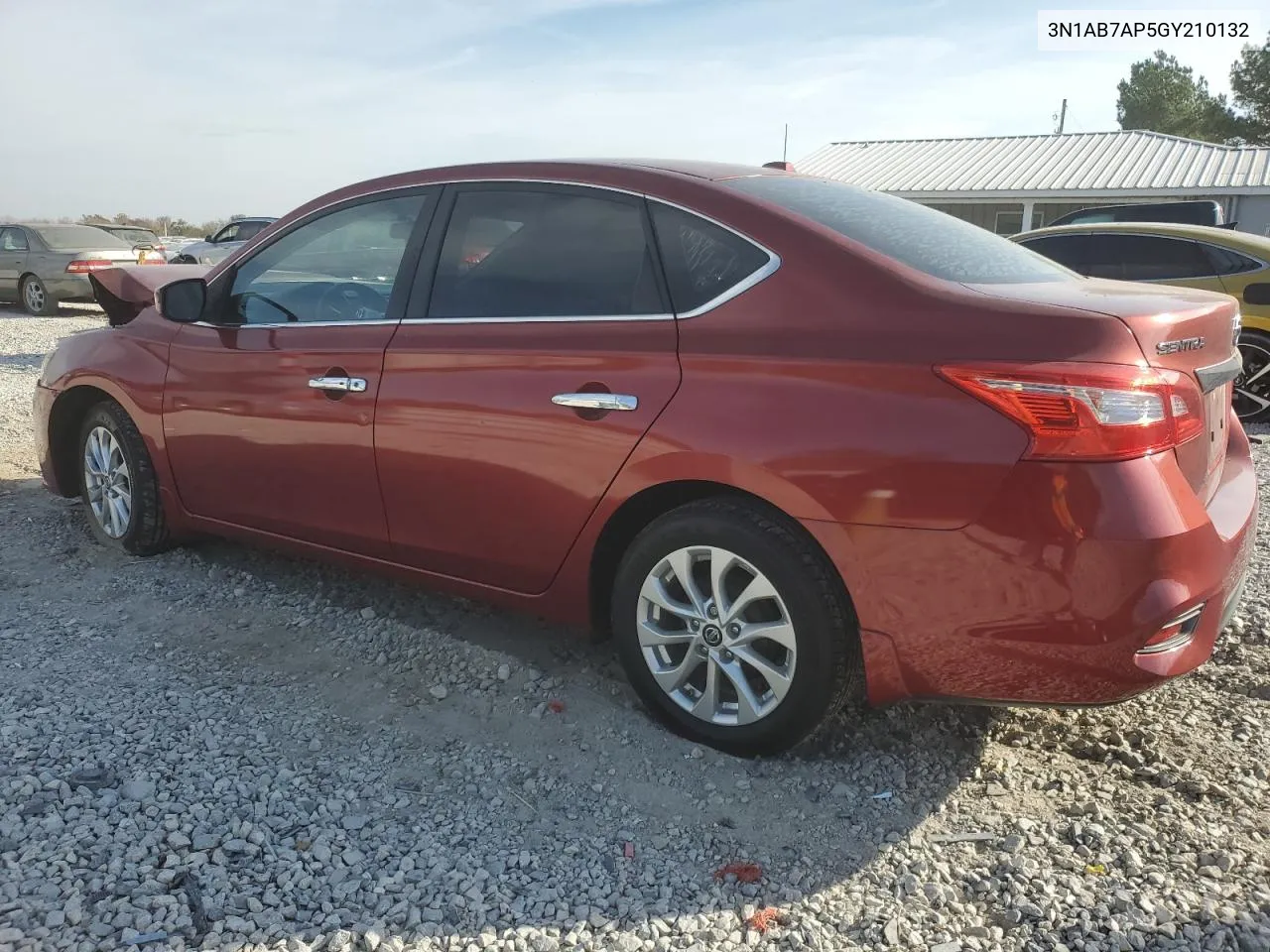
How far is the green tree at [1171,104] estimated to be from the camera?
46.9 metres

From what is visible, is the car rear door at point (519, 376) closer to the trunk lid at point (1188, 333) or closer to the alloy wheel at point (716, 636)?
the alloy wheel at point (716, 636)

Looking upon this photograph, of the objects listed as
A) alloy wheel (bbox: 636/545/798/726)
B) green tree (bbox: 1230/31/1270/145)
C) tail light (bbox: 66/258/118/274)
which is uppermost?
green tree (bbox: 1230/31/1270/145)

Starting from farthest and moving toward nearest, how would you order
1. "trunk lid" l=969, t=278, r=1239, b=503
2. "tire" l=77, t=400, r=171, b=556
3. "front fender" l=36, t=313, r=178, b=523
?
"tire" l=77, t=400, r=171, b=556 → "front fender" l=36, t=313, r=178, b=523 → "trunk lid" l=969, t=278, r=1239, b=503

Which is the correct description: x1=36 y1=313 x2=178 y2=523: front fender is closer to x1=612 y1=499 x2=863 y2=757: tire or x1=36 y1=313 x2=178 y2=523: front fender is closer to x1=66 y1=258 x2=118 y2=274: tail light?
x1=612 y1=499 x2=863 y2=757: tire

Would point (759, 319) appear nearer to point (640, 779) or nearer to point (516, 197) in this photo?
point (516, 197)

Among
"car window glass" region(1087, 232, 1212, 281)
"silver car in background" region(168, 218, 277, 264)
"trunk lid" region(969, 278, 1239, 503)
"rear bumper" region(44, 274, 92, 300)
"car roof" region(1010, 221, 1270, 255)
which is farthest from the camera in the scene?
"silver car in background" region(168, 218, 277, 264)

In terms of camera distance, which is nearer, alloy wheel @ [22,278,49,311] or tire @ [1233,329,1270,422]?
tire @ [1233,329,1270,422]

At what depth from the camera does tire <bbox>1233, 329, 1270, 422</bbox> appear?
7809 millimetres

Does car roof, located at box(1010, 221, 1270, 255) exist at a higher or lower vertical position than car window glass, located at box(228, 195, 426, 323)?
lower

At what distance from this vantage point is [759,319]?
2773 millimetres

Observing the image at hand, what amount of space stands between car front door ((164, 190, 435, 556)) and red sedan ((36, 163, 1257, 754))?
0.01 metres

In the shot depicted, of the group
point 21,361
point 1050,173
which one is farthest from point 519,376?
point 1050,173

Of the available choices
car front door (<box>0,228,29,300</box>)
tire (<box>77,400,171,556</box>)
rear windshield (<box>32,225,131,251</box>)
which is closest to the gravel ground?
tire (<box>77,400,171,556</box>)

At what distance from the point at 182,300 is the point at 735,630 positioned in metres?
2.72
